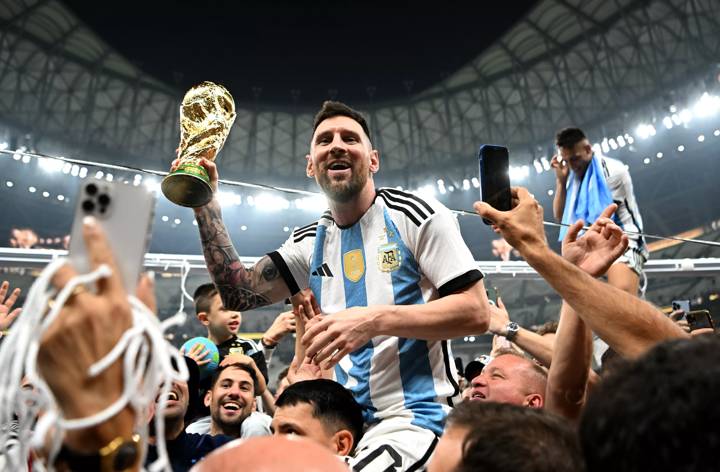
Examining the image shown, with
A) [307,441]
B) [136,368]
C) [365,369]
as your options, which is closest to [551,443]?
[307,441]

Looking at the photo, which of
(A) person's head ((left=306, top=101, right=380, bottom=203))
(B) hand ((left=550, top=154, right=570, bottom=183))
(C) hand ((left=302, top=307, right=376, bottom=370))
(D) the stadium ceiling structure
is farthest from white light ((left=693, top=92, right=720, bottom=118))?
(C) hand ((left=302, top=307, right=376, bottom=370))

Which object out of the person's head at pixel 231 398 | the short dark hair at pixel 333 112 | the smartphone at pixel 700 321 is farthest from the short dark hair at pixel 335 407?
the smartphone at pixel 700 321

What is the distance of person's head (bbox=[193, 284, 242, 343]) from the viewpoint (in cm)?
471

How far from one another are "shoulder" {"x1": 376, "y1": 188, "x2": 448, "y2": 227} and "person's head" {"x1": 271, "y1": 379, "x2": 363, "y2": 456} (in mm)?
747

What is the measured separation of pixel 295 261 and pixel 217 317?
2171 mm

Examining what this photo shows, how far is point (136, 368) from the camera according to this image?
2.80 feet

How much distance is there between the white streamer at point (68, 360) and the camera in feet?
2.40

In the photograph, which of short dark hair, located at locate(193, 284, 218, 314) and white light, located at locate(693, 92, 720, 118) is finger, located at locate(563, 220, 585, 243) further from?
white light, located at locate(693, 92, 720, 118)

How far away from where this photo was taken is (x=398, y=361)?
232 cm

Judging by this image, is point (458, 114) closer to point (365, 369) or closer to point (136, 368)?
point (365, 369)

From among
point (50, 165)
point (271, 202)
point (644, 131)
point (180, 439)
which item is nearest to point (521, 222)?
point (180, 439)

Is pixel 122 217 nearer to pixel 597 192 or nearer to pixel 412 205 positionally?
pixel 412 205

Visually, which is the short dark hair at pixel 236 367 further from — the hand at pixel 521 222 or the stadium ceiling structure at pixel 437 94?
the stadium ceiling structure at pixel 437 94

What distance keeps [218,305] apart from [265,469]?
4.15m
